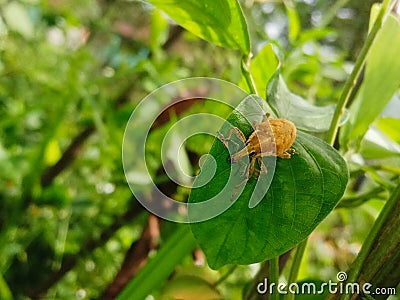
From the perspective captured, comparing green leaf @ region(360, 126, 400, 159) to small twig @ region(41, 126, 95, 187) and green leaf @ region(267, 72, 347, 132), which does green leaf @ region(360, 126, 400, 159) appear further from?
small twig @ region(41, 126, 95, 187)

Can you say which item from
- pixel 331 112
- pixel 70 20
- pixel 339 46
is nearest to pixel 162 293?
pixel 331 112

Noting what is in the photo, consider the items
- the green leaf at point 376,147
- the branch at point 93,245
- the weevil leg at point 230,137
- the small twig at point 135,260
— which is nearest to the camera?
the weevil leg at point 230,137

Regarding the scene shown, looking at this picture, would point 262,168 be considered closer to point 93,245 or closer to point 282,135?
point 282,135

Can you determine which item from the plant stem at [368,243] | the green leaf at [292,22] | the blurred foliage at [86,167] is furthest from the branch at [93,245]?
the plant stem at [368,243]

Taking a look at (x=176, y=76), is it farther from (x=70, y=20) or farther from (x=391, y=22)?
(x=391, y=22)

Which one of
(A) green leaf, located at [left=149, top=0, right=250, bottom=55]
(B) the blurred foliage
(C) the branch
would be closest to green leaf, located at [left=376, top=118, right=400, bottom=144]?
(B) the blurred foliage

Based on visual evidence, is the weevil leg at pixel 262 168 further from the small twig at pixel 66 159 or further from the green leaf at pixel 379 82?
the small twig at pixel 66 159

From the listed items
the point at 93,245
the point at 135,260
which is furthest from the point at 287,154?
the point at 93,245
